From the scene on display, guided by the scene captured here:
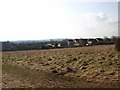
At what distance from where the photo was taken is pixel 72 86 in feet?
60.4

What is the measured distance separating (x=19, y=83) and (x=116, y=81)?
6.72 m

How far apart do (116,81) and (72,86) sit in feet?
9.90

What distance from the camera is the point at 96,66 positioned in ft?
80.2

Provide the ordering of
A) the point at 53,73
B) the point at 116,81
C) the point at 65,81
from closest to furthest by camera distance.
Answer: the point at 116,81
the point at 65,81
the point at 53,73

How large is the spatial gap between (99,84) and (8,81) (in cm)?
701

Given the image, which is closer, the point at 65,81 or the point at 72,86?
the point at 72,86

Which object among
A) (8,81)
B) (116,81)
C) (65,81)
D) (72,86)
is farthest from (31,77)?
(116,81)

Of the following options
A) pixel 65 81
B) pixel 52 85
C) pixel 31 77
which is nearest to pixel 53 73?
pixel 31 77

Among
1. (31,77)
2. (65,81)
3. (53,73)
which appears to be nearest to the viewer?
(65,81)

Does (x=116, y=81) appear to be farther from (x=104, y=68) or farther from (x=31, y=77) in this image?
(x=31, y=77)

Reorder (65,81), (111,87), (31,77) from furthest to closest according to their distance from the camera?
1. (31,77)
2. (65,81)
3. (111,87)

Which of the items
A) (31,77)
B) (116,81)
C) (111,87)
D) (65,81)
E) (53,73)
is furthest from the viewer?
(53,73)

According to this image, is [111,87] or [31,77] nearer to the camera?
[111,87]

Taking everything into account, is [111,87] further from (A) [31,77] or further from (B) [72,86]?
(A) [31,77]
